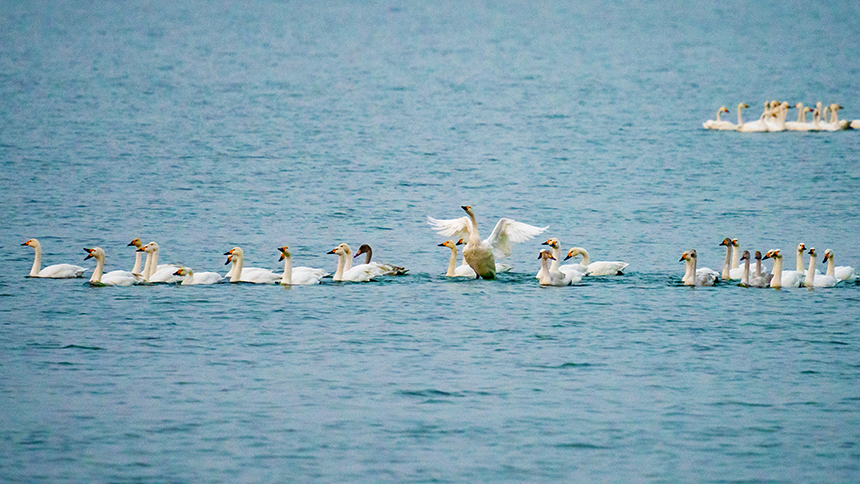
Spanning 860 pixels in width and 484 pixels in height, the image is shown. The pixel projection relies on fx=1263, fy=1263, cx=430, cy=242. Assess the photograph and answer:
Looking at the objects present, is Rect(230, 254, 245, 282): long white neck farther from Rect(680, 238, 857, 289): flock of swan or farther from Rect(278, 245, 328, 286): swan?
Rect(680, 238, 857, 289): flock of swan

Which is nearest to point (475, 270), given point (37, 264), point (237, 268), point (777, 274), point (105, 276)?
point (237, 268)

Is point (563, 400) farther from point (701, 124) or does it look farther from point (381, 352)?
point (701, 124)

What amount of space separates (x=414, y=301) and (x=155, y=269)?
4419 mm

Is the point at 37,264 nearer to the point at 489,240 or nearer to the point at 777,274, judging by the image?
the point at 489,240

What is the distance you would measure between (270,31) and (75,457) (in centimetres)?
9407

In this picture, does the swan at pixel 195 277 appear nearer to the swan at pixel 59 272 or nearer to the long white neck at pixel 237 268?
the long white neck at pixel 237 268

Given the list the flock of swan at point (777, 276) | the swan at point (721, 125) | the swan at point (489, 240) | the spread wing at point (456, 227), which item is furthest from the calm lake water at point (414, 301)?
the spread wing at point (456, 227)

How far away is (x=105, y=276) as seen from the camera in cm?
2027

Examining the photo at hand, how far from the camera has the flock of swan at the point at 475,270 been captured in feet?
67.1

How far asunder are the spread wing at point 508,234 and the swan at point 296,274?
3138mm

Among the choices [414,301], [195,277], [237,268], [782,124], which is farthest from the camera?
[782,124]

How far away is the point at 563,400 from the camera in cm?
1445

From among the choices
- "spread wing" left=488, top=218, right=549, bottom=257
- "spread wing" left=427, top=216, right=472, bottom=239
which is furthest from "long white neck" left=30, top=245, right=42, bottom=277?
"spread wing" left=488, top=218, right=549, bottom=257

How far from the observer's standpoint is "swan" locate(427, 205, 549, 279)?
850 inches
